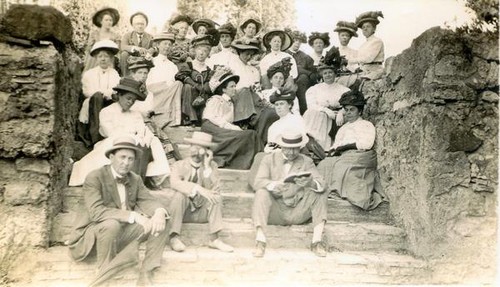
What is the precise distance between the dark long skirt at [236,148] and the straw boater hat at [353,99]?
3.75 ft

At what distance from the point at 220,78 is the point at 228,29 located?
159 cm

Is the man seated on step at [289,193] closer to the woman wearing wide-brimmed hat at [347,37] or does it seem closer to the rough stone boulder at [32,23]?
the rough stone boulder at [32,23]

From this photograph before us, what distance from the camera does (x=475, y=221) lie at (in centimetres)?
488

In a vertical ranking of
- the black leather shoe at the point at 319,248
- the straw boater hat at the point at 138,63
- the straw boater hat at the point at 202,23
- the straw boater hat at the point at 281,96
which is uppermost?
the straw boater hat at the point at 202,23

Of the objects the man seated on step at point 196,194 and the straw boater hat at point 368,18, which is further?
the straw boater hat at point 368,18

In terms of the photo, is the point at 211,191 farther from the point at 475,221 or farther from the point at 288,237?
the point at 475,221

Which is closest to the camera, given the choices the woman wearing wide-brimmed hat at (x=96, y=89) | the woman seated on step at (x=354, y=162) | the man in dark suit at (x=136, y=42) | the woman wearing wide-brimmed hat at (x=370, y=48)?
the woman wearing wide-brimmed hat at (x=96, y=89)

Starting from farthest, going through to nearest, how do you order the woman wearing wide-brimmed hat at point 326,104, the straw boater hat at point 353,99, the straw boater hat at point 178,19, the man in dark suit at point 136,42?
the straw boater hat at point 178,19, the man in dark suit at point 136,42, the woman wearing wide-brimmed hat at point 326,104, the straw boater hat at point 353,99

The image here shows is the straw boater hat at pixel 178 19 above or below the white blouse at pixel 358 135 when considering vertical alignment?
above

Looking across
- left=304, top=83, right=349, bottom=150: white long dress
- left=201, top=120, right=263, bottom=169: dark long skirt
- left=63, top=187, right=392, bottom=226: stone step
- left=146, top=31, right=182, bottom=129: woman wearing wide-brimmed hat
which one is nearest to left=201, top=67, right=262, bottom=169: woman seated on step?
left=201, top=120, right=263, bottom=169: dark long skirt

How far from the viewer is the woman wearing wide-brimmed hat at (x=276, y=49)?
7.20 m

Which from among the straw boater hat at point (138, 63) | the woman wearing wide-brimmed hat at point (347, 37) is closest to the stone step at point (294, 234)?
the straw boater hat at point (138, 63)

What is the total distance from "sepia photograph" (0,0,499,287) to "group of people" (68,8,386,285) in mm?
20

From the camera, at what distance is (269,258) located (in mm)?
4562
